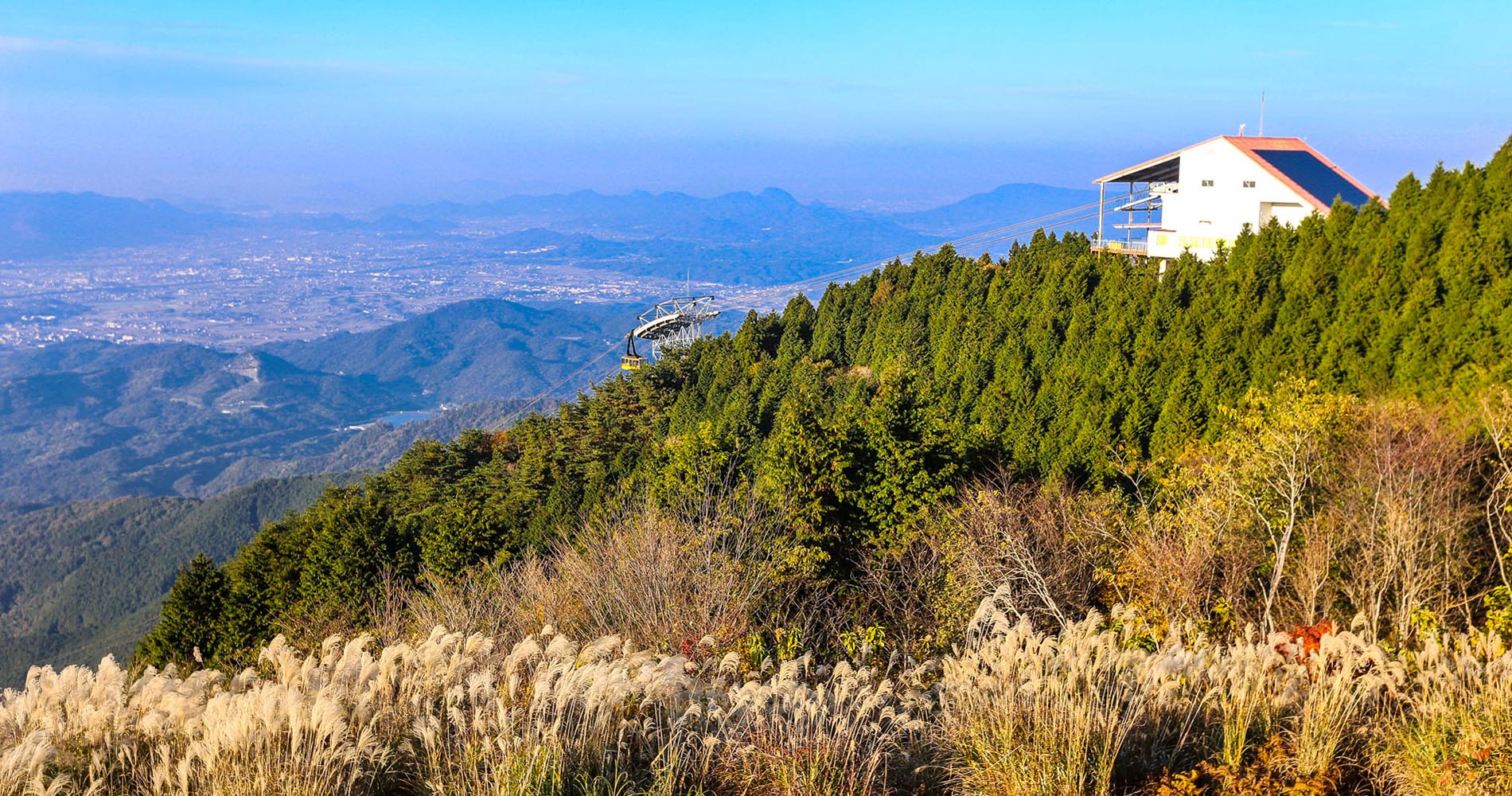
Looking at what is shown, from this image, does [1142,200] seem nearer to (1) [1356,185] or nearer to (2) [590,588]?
(1) [1356,185]

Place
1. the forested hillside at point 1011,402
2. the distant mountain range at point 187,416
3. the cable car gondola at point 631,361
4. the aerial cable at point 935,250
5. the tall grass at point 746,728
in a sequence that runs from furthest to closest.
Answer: the distant mountain range at point 187,416 < the aerial cable at point 935,250 < the cable car gondola at point 631,361 < the forested hillside at point 1011,402 < the tall grass at point 746,728

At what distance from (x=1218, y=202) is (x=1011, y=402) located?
9.80 m

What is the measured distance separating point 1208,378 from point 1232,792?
15.9 metres

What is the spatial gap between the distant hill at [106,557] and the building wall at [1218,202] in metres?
61.4

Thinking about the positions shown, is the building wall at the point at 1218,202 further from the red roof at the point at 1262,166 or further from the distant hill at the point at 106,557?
the distant hill at the point at 106,557

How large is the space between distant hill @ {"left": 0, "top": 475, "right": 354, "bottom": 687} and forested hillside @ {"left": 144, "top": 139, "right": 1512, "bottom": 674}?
46.9 metres

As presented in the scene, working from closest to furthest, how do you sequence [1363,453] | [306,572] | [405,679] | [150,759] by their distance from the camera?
[150,759] → [405,679] → [1363,453] → [306,572]

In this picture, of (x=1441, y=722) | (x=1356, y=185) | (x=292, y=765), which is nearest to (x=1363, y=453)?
(x=1441, y=722)

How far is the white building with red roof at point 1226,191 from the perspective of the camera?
82.2 feet

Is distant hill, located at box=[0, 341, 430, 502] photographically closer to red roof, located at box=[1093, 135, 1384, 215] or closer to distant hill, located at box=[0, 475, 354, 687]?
distant hill, located at box=[0, 475, 354, 687]

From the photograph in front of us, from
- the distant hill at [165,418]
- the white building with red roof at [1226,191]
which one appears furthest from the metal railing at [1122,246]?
the distant hill at [165,418]

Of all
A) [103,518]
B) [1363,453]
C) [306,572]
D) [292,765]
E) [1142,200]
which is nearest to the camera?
[292,765]

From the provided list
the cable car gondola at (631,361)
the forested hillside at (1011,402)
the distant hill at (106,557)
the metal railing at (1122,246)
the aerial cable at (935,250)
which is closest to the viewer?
the forested hillside at (1011,402)

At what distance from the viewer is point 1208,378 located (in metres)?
19.0
